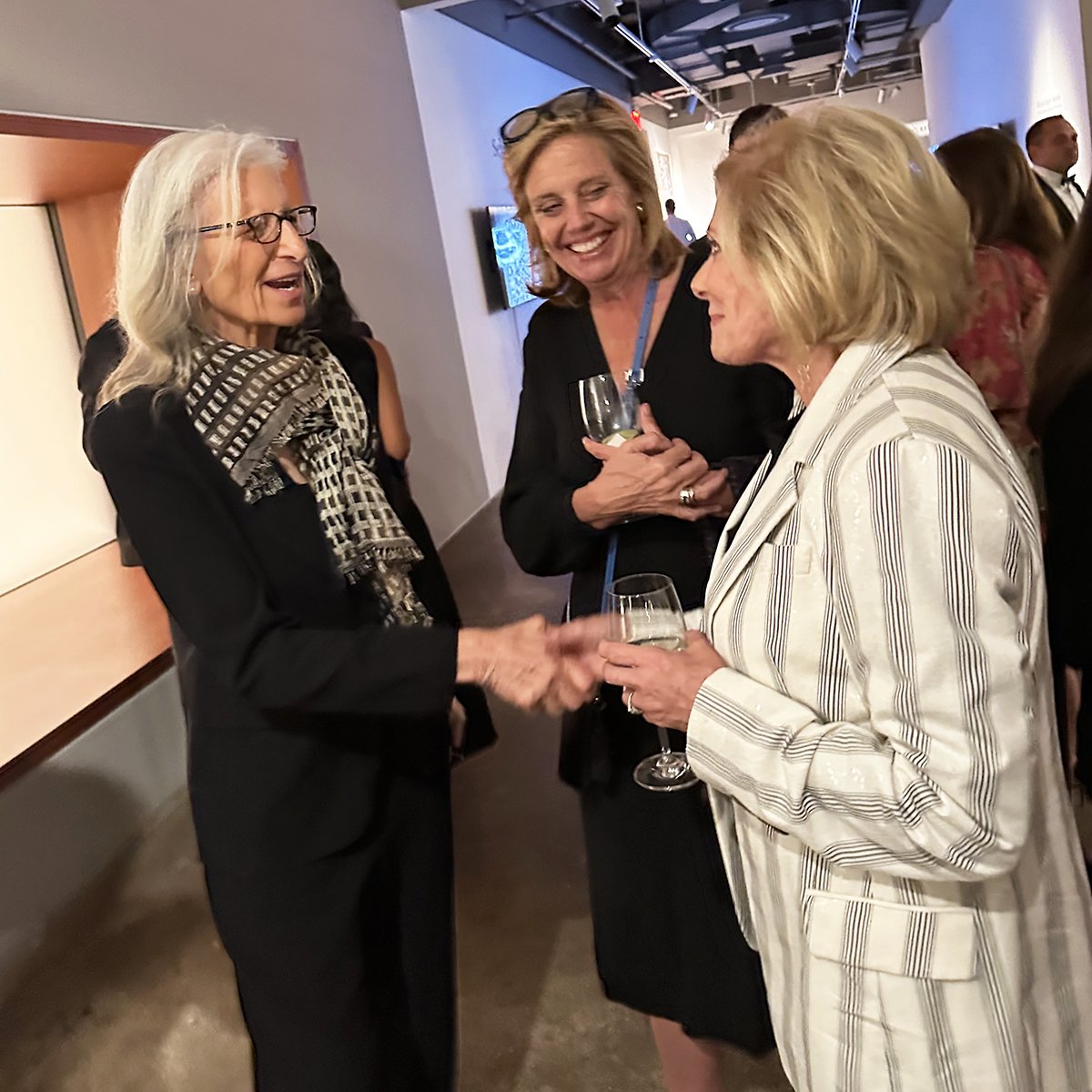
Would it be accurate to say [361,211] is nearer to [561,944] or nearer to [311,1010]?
[561,944]

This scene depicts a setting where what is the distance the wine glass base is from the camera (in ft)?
5.53

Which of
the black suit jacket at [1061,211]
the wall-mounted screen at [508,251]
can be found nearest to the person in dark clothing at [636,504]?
the black suit jacket at [1061,211]

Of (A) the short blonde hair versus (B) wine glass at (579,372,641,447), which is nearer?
(A) the short blonde hair

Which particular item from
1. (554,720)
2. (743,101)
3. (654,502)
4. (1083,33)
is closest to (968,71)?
(1083,33)

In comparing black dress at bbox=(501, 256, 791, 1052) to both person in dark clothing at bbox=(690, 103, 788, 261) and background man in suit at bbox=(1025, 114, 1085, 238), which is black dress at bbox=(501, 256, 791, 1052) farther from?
background man in suit at bbox=(1025, 114, 1085, 238)

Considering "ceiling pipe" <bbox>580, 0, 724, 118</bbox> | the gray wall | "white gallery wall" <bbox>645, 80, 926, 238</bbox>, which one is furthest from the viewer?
"white gallery wall" <bbox>645, 80, 926, 238</bbox>

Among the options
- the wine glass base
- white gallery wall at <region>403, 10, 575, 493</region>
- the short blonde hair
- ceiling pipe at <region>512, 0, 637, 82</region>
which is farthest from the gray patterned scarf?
ceiling pipe at <region>512, 0, 637, 82</region>

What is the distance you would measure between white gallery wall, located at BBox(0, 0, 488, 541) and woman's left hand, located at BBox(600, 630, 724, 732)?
3.22m

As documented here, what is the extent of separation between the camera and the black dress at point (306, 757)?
1.36m

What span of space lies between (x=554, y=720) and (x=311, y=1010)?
2555 millimetres

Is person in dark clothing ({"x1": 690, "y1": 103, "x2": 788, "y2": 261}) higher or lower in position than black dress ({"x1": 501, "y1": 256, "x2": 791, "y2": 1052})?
higher

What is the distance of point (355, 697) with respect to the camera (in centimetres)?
142

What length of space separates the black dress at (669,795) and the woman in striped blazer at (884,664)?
1.58 ft

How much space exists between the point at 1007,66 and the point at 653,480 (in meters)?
9.32
